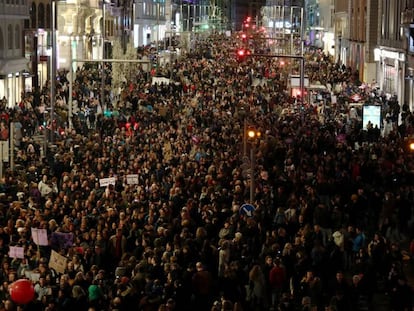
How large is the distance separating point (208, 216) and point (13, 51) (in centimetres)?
4378

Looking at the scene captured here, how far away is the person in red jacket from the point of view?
18.3 metres

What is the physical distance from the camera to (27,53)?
68.4 metres

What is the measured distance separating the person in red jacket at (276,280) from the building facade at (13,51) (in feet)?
143

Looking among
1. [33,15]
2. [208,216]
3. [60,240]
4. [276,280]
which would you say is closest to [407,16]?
[33,15]

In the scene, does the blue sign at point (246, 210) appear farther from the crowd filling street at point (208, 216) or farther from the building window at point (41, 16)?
the building window at point (41, 16)

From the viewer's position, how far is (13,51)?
6425 centimetres

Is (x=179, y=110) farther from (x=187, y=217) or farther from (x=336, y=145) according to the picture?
(x=187, y=217)

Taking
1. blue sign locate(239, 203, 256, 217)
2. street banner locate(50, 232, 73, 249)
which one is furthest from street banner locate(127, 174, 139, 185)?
street banner locate(50, 232, 73, 249)

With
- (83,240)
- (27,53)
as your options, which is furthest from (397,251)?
(27,53)

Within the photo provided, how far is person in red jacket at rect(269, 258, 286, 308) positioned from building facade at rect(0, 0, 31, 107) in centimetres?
4362

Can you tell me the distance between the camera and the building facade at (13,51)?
201 feet

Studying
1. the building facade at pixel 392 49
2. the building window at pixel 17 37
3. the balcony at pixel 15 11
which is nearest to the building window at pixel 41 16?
the balcony at pixel 15 11

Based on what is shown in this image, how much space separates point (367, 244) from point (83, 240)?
16.7 ft

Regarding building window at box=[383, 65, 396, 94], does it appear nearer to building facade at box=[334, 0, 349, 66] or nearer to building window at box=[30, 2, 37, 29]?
building window at box=[30, 2, 37, 29]
